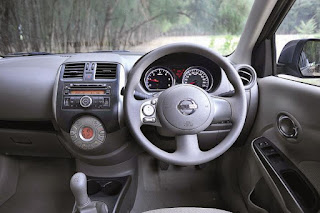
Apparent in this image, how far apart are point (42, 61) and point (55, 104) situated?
1.36 feet

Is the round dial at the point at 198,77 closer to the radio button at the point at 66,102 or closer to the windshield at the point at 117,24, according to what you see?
the windshield at the point at 117,24

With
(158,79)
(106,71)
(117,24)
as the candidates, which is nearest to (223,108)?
(158,79)

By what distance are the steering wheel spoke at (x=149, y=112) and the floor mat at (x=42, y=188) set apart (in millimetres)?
1201

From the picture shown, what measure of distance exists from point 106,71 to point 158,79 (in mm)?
297

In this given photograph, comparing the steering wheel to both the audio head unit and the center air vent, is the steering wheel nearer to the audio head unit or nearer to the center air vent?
the audio head unit

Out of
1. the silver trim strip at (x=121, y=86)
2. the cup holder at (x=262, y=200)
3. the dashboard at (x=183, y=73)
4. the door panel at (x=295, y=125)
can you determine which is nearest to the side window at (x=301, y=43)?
the door panel at (x=295, y=125)

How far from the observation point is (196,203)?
2133 mm

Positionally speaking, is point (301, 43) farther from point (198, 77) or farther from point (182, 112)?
point (182, 112)

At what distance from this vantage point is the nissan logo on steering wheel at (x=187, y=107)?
1234 mm

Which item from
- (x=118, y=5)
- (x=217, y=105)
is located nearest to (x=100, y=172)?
(x=217, y=105)

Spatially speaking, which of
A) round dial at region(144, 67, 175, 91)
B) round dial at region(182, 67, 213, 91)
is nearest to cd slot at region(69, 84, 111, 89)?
round dial at region(144, 67, 175, 91)

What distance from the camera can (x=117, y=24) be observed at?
1.95 meters

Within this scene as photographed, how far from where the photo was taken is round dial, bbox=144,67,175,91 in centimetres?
159

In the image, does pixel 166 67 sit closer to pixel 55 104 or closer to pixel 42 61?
pixel 55 104
